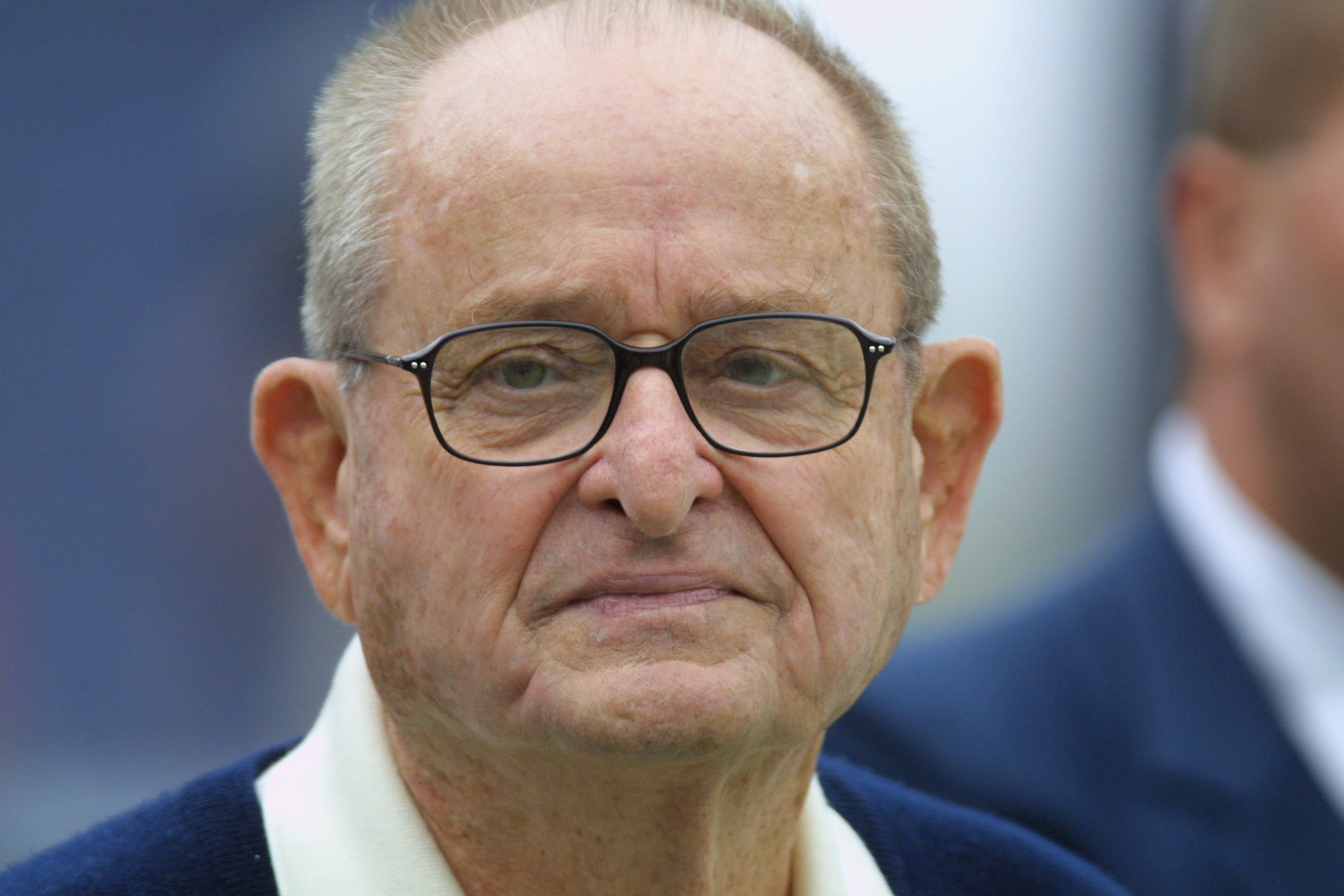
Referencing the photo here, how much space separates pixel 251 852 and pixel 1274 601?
8.50 ft

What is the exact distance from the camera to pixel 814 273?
2.18 meters

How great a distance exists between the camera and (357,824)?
228 centimetres

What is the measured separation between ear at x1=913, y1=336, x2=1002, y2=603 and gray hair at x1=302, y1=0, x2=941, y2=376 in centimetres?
10

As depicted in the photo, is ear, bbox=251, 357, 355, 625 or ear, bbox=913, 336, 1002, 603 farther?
ear, bbox=913, 336, 1002, 603

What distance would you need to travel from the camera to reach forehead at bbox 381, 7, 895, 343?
6.82 feet

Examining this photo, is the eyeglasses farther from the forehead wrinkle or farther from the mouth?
the mouth

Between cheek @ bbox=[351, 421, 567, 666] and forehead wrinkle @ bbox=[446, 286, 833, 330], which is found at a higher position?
forehead wrinkle @ bbox=[446, 286, 833, 330]

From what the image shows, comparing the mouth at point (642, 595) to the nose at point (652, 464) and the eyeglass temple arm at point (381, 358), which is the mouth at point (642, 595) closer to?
the nose at point (652, 464)

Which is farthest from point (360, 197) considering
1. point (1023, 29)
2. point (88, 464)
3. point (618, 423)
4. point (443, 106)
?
point (1023, 29)

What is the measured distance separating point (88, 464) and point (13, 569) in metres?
0.41

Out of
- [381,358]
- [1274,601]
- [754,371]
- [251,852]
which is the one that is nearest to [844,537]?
[754,371]

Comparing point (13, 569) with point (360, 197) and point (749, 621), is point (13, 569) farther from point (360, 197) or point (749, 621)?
point (749, 621)

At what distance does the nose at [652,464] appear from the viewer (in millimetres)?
1993

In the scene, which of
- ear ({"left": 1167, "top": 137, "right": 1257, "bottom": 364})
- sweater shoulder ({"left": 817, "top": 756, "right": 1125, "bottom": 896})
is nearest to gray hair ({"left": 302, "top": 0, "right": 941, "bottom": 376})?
sweater shoulder ({"left": 817, "top": 756, "right": 1125, "bottom": 896})
